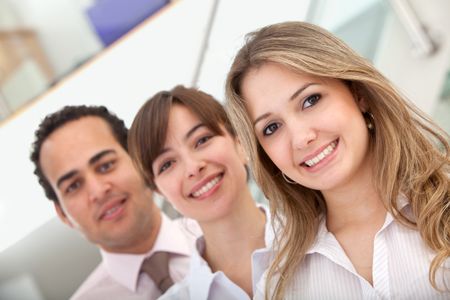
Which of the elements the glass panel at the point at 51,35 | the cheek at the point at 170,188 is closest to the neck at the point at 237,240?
the cheek at the point at 170,188

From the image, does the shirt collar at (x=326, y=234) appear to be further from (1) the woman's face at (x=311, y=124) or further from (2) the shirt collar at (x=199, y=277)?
(2) the shirt collar at (x=199, y=277)

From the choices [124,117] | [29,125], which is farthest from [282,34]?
[29,125]

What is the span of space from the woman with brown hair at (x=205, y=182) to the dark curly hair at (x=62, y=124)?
39 millimetres

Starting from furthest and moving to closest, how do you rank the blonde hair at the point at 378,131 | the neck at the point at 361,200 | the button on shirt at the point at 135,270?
1. the button on shirt at the point at 135,270
2. the neck at the point at 361,200
3. the blonde hair at the point at 378,131

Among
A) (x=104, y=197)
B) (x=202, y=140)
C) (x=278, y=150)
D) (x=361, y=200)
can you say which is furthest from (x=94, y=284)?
(x=361, y=200)

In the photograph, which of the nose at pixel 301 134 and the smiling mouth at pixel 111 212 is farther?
the smiling mouth at pixel 111 212

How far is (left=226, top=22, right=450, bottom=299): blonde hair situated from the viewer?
3.37ft

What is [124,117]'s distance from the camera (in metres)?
1.23

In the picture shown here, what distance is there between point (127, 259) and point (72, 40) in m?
0.58

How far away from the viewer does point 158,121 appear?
3.87ft

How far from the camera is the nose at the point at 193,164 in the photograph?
3.83ft

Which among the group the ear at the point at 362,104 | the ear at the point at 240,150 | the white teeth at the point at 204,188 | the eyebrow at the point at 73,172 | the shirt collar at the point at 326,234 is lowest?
the shirt collar at the point at 326,234

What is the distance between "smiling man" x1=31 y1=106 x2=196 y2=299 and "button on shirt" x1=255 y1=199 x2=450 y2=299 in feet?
1.03

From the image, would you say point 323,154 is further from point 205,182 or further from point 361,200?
point 205,182
